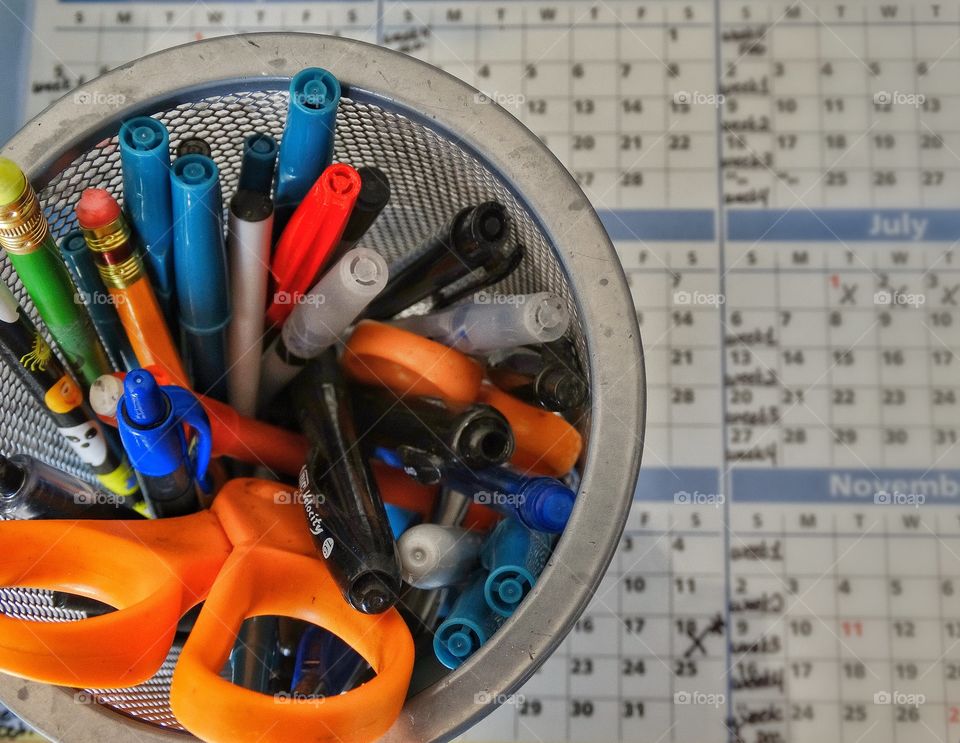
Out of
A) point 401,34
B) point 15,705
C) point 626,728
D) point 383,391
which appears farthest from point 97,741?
point 401,34

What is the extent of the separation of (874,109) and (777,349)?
13cm

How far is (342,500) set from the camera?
0.26m

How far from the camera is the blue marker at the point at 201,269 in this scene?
252 millimetres

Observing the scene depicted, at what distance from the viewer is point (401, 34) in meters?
0.46

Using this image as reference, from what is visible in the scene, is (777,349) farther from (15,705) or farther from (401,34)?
(15,705)

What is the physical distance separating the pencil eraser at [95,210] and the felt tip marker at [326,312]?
0.20ft
